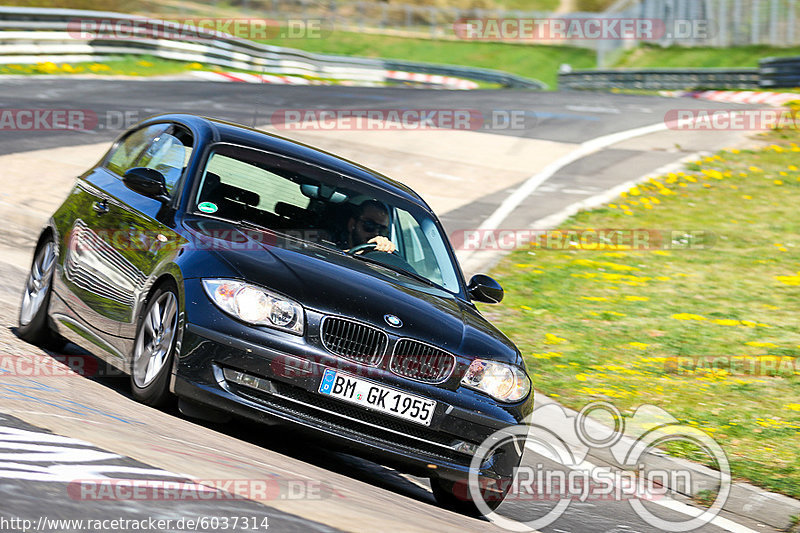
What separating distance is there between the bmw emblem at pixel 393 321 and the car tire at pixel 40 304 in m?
2.81

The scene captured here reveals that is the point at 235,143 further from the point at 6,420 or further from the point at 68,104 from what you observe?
the point at 68,104

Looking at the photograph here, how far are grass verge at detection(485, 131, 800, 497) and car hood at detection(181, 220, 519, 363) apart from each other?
93.4 inches

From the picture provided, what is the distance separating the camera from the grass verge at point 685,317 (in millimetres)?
8789

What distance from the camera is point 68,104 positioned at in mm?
20609

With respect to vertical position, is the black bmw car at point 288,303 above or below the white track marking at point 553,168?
above

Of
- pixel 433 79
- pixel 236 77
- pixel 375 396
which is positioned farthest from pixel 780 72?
pixel 375 396

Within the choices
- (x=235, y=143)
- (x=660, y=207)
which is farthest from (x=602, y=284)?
(x=235, y=143)

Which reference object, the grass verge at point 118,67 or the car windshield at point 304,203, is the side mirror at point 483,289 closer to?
the car windshield at point 304,203

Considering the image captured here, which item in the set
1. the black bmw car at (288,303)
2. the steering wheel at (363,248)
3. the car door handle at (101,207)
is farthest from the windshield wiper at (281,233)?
the car door handle at (101,207)

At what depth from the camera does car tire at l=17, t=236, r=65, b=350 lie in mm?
7617

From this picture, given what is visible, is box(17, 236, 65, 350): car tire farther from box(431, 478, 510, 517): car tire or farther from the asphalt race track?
box(431, 478, 510, 517): car tire

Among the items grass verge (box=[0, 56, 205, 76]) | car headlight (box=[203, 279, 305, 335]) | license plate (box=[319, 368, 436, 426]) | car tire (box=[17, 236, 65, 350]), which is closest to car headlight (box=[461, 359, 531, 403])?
license plate (box=[319, 368, 436, 426])

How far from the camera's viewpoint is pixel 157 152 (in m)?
7.45

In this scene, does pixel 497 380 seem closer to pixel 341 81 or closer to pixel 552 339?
pixel 552 339
